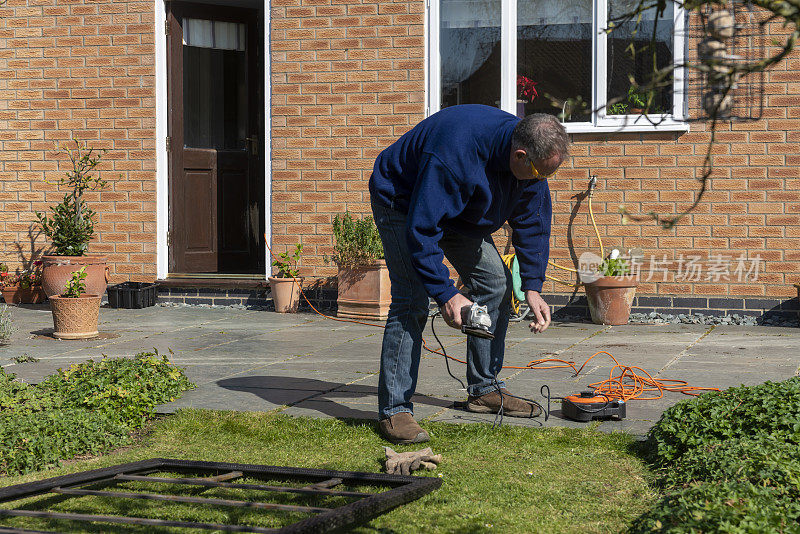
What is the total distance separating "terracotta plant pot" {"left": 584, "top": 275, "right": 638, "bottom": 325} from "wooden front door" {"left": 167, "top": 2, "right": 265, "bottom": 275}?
167 inches

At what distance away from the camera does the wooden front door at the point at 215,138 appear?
32.1ft

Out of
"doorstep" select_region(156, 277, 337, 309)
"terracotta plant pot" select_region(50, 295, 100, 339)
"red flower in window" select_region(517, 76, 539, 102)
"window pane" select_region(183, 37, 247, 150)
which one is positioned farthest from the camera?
"window pane" select_region(183, 37, 247, 150)

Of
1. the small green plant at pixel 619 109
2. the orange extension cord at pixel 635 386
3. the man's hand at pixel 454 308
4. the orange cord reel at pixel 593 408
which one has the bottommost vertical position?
the orange extension cord at pixel 635 386

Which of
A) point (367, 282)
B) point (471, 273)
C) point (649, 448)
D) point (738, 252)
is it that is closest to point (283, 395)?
point (471, 273)

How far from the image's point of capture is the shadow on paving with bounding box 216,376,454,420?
455 centimetres

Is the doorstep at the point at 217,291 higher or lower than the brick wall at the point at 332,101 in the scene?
lower

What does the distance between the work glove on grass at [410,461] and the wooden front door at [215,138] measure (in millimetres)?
6810

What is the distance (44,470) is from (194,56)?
25.5 ft

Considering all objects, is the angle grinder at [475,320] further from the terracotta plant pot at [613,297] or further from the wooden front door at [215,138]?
the wooden front door at [215,138]

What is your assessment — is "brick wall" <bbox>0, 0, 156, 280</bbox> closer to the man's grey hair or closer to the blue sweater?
the blue sweater

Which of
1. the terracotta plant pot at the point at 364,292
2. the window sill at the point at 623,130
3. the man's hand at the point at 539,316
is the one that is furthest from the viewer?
the terracotta plant pot at the point at 364,292

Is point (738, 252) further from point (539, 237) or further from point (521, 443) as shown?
point (521, 443)

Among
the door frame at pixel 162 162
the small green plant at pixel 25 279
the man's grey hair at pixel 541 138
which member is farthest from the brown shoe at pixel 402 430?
the small green plant at pixel 25 279

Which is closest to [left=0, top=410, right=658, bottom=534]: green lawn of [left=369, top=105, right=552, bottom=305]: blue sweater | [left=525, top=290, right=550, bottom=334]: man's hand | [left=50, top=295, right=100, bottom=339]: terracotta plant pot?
[left=525, top=290, right=550, bottom=334]: man's hand
